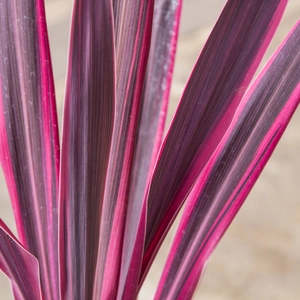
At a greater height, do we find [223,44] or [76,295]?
[223,44]

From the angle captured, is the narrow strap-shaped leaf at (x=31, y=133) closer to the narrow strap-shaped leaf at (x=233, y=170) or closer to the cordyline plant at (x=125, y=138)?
the cordyline plant at (x=125, y=138)

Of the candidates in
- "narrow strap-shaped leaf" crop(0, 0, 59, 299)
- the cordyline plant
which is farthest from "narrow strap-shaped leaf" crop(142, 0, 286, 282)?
"narrow strap-shaped leaf" crop(0, 0, 59, 299)

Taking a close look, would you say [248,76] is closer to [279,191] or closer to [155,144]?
[155,144]

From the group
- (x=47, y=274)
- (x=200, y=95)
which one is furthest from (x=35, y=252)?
(x=200, y=95)

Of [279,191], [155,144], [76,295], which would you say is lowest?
[76,295]

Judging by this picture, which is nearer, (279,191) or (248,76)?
(248,76)

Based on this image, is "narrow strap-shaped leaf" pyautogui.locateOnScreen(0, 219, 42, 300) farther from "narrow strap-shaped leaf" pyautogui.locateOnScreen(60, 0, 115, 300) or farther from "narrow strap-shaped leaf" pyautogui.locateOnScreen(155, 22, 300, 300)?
"narrow strap-shaped leaf" pyautogui.locateOnScreen(155, 22, 300, 300)

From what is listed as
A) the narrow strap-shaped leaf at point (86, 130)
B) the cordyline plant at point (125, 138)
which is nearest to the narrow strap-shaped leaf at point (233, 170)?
the cordyline plant at point (125, 138)
